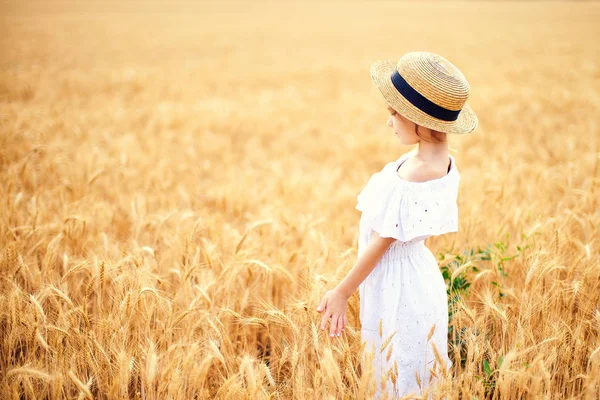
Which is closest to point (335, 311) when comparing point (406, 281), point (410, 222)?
point (406, 281)

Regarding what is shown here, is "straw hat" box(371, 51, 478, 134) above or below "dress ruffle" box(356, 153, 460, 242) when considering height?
above

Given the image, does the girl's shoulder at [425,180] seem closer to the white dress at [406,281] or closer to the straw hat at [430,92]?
the white dress at [406,281]

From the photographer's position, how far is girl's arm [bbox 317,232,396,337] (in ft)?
4.94

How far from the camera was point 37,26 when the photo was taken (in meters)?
21.3

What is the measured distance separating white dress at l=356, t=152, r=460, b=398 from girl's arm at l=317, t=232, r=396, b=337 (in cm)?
7

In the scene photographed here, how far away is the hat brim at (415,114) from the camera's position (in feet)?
4.71

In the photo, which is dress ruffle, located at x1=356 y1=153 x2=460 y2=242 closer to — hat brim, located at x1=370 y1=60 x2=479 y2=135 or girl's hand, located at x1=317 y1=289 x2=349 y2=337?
hat brim, located at x1=370 y1=60 x2=479 y2=135

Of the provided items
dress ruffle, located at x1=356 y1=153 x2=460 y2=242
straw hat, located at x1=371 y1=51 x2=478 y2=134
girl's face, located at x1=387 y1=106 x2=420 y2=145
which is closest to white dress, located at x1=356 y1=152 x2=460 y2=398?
dress ruffle, located at x1=356 y1=153 x2=460 y2=242

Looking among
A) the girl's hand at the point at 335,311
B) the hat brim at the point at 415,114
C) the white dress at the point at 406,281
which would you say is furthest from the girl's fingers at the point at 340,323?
the hat brim at the point at 415,114

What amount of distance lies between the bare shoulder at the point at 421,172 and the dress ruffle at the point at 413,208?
20mm

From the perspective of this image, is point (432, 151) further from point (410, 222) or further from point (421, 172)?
point (410, 222)

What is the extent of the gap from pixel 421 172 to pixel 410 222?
0.19m

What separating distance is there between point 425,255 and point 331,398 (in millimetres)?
A: 714

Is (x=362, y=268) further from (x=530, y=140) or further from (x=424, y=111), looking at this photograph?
(x=530, y=140)
